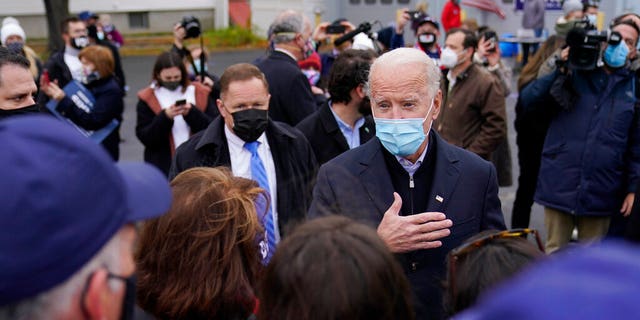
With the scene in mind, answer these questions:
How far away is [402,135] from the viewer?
9.43 ft

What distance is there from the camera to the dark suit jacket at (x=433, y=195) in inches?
108

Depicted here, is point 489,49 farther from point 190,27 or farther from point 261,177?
point 261,177

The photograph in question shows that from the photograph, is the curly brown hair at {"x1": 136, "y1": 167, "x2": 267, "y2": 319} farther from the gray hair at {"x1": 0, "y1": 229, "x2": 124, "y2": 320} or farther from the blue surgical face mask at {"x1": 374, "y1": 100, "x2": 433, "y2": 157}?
the blue surgical face mask at {"x1": 374, "y1": 100, "x2": 433, "y2": 157}

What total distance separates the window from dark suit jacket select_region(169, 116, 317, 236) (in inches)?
786

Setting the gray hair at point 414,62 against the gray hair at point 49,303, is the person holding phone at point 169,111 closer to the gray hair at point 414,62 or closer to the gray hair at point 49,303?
the gray hair at point 414,62

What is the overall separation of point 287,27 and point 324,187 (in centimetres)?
333

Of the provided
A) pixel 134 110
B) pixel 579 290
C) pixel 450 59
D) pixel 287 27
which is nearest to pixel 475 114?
pixel 450 59

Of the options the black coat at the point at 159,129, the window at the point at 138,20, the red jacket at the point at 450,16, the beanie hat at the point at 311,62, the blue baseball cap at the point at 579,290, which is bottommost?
the window at the point at 138,20

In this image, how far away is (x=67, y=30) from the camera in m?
7.73

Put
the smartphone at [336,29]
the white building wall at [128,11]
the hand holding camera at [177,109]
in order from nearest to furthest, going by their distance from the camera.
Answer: the hand holding camera at [177,109] → the smartphone at [336,29] → the white building wall at [128,11]

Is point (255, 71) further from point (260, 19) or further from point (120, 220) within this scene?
point (260, 19)

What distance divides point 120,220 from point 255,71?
256 centimetres

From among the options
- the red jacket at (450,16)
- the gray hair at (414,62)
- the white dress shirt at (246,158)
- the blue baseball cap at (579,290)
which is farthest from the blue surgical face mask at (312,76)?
the red jacket at (450,16)

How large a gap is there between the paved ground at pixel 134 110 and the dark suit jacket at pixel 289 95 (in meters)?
2.50
